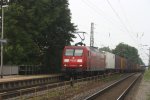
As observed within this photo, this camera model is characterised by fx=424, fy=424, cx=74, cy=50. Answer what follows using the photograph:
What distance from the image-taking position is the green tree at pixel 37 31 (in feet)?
151

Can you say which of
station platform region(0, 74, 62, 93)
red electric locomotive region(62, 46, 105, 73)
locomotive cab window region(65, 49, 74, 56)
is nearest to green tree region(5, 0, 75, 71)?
locomotive cab window region(65, 49, 74, 56)

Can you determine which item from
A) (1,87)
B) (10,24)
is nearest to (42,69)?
(10,24)

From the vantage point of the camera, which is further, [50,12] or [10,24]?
[50,12]

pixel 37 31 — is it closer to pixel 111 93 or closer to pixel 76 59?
pixel 76 59

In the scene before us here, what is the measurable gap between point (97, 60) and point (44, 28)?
7.36 m

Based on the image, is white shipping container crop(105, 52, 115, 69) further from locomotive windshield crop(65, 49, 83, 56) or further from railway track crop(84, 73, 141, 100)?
railway track crop(84, 73, 141, 100)

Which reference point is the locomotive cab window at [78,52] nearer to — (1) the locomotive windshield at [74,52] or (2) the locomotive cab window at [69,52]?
(1) the locomotive windshield at [74,52]

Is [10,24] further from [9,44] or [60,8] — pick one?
[60,8]

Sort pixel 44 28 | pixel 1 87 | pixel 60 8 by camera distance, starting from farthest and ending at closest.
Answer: pixel 60 8 < pixel 44 28 < pixel 1 87

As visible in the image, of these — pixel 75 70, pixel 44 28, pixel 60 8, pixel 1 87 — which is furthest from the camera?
pixel 60 8

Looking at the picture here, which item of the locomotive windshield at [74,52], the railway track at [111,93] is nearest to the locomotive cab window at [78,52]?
the locomotive windshield at [74,52]

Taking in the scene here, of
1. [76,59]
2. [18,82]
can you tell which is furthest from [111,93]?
[76,59]

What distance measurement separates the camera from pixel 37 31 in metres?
49.5

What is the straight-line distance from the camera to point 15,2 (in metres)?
50.4
